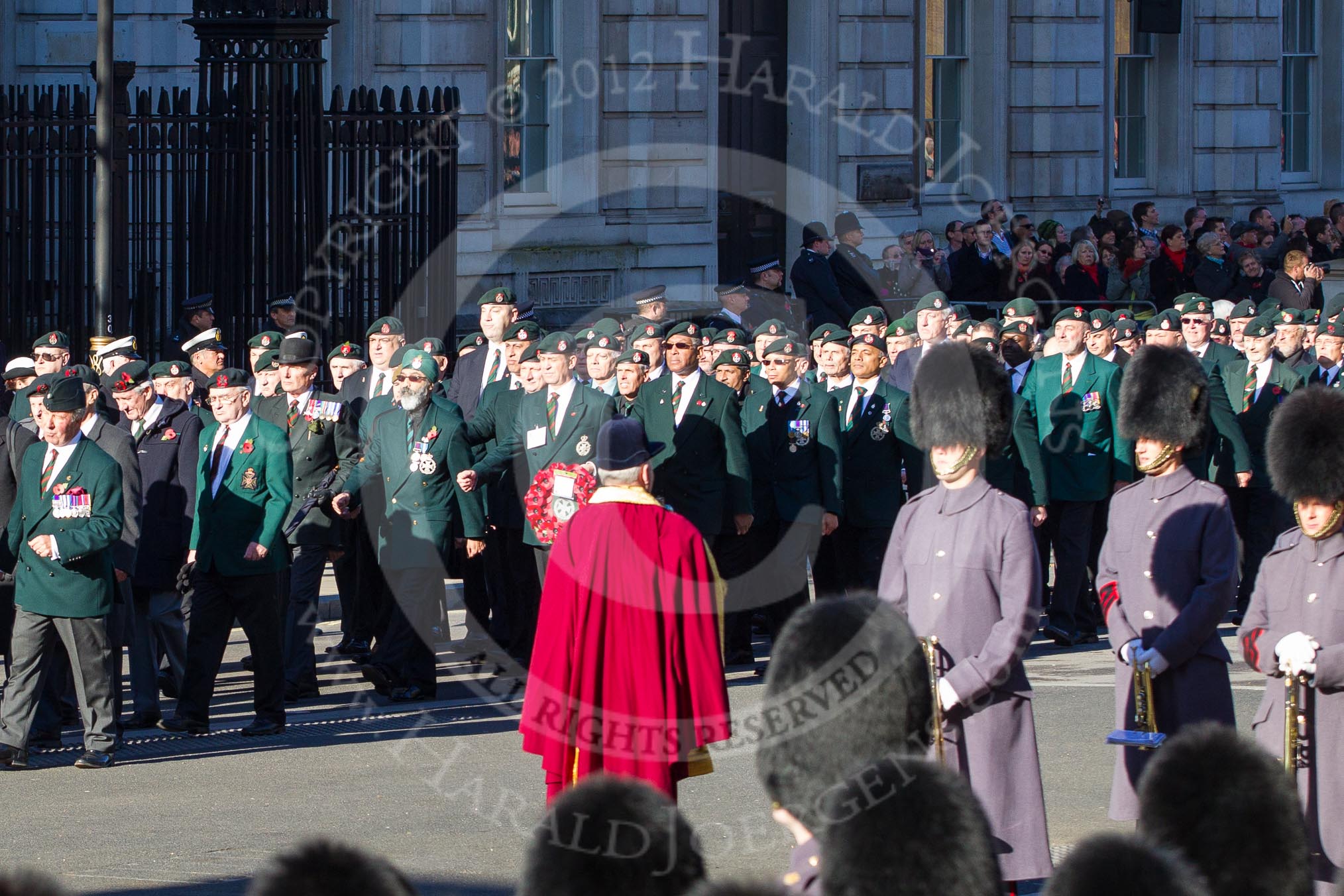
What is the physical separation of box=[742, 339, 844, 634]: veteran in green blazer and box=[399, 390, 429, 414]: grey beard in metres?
1.88

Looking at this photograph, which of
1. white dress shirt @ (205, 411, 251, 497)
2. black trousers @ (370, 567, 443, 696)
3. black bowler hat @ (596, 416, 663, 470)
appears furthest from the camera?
black trousers @ (370, 567, 443, 696)

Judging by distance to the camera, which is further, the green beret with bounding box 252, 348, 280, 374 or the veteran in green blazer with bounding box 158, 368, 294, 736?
the green beret with bounding box 252, 348, 280, 374

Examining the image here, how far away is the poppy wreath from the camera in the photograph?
390 inches

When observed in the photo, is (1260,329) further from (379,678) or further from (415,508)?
(379,678)

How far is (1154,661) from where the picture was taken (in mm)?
6309

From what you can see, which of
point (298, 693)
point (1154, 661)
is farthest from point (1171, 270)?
point (1154, 661)

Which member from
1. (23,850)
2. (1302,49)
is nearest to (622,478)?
(23,850)

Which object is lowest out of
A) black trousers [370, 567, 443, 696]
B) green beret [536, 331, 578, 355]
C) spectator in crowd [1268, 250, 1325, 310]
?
black trousers [370, 567, 443, 696]

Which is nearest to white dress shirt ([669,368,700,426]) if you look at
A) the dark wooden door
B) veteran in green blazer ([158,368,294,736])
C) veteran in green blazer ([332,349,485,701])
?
veteran in green blazer ([332,349,485,701])

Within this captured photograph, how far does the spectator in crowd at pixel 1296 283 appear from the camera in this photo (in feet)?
58.0

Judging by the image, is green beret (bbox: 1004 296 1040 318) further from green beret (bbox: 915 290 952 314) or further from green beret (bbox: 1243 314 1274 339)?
green beret (bbox: 1243 314 1274 339)

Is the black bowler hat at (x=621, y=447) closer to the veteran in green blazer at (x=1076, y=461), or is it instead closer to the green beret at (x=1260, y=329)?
the veteran in green blazer at (x=1076, y=461)

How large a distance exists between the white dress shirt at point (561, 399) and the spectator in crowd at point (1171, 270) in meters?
10.9

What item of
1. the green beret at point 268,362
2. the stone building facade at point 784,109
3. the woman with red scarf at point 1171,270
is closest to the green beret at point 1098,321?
the green beret at point 268,362
